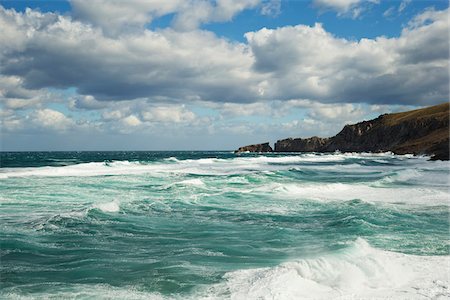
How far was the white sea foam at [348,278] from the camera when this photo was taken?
8484 mm

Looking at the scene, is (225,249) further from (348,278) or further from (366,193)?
(366,193)

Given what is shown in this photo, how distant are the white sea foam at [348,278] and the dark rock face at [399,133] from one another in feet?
317

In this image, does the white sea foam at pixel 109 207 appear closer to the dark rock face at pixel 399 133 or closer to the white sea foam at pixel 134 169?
the white sea foam at pixel 134 169

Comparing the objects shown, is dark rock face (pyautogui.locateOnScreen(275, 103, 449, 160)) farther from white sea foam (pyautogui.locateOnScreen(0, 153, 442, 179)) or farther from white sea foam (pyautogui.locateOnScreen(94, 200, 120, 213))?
white sea foam (pyautogui.locateOnScreen(94, 200, 120, 213))

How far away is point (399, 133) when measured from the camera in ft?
509

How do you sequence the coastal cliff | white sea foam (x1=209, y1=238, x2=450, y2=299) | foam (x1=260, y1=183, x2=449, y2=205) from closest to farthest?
white sea foam (x1=209, y1=238, x2=450, y2=299), foam (x1=260, y1=183, x2=449, y2=205), the coastal cliff

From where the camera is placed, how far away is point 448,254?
11.7m

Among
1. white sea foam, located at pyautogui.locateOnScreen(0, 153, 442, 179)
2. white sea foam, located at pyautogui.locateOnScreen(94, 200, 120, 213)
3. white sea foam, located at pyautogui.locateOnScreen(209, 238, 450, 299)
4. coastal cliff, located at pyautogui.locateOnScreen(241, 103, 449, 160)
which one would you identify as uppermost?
coastal cliff, located at pyautogui.locateOnScreen(241, 103, 449, 160)

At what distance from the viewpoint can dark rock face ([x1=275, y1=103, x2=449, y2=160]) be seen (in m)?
126

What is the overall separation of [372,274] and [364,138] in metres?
176

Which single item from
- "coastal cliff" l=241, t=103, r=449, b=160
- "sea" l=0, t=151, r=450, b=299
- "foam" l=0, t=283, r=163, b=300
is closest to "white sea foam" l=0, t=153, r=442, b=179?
"sea" l=0, t=151, r=450, b=299

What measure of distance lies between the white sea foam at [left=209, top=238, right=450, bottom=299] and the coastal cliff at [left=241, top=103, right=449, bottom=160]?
317 feet

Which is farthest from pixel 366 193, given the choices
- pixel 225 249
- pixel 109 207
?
pixel 225 249

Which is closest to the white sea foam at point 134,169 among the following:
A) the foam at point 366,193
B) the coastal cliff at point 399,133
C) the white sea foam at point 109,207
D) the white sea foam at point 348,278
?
the foam at point 366,193
